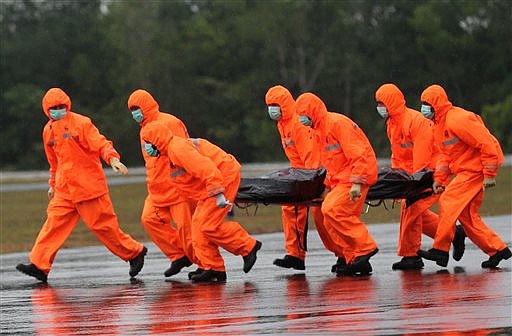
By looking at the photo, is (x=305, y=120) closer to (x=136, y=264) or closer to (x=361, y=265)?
(x=361, y=265)

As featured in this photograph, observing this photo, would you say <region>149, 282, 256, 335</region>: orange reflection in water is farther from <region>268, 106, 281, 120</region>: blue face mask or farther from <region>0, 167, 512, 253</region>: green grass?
<region>0, 167, 512, 253</region>: green grass

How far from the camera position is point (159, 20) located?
81.7m

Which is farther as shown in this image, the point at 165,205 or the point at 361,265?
the point at 165,205

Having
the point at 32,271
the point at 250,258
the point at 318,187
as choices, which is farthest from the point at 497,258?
the point at 32,271

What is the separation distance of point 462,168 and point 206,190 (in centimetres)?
255

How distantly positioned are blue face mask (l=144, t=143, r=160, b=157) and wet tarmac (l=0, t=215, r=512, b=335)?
4.18ft

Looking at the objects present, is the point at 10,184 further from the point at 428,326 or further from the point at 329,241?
the point at 428,326

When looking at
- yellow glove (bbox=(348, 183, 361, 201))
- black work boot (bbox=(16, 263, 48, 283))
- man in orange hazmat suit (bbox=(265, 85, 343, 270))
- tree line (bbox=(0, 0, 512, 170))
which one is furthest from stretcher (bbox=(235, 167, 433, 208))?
tree line (bbox=(0, 0, 512, 170))

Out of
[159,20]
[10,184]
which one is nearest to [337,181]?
[10,184]

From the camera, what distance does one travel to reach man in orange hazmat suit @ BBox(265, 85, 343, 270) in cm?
1630

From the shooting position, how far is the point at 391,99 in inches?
627

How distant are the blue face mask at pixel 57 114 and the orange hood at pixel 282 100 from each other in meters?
2.13

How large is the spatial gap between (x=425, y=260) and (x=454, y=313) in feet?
18.6

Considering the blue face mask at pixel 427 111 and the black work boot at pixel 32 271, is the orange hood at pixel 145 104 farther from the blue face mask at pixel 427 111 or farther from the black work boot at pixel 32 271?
the blue face mask at pixel 427 111
